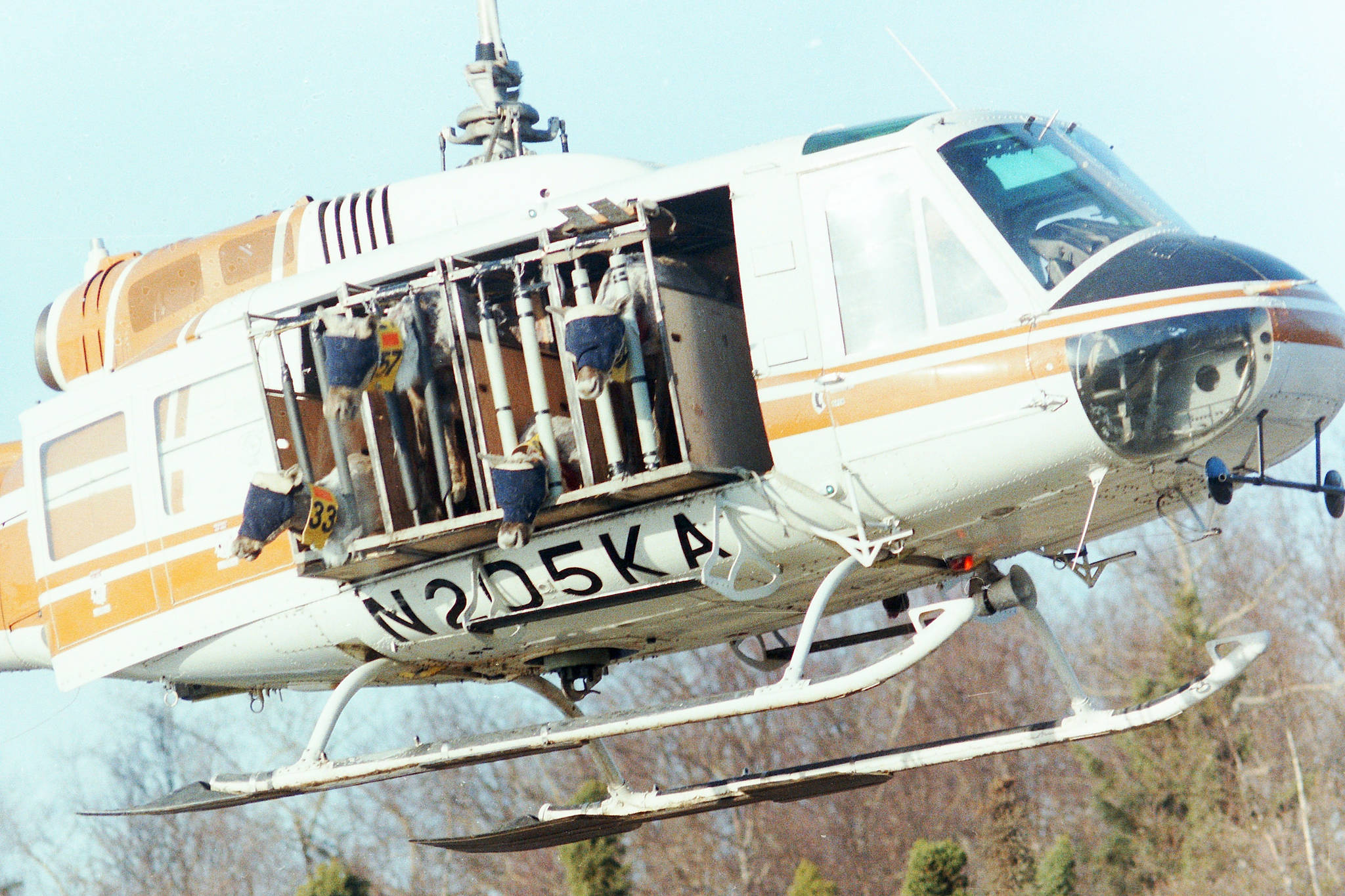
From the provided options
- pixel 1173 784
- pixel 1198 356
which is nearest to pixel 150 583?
pixel 1198 356

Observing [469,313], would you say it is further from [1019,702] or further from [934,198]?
[1019,702]

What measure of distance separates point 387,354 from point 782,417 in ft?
5.91

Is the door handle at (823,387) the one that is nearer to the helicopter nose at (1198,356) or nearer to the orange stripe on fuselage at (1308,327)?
the helicopter nose at (1198,356)

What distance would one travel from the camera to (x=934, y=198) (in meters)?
6.70

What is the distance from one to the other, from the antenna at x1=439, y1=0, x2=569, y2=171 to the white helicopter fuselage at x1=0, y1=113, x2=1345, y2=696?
1153 mm

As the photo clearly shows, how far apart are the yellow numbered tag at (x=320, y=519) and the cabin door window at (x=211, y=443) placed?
0.58m

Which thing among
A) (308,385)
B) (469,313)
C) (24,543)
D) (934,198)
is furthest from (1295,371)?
(24,543)

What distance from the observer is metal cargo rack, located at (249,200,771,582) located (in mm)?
Result: 6996

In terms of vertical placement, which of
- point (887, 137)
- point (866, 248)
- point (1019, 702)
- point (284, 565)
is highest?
point (887, 137)

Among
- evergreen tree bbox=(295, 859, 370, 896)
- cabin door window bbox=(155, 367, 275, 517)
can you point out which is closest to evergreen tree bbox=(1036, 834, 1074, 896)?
evergreen tree bbox=(295, 859, 370, 896)

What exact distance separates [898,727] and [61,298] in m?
27.9

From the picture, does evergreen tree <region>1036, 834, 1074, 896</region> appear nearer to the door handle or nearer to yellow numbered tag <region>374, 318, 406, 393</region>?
the door handle

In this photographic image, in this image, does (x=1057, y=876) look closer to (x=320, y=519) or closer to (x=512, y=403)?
(x=512, y=403)

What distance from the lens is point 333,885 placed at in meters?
21.4
